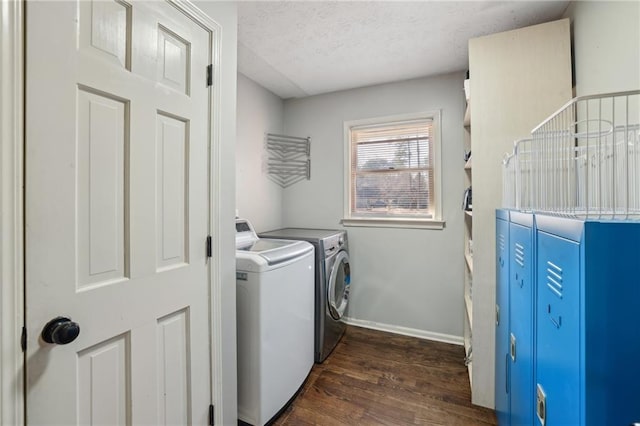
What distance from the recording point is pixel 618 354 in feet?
1.91

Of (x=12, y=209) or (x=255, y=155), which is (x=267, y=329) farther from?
(x=255, y=155)

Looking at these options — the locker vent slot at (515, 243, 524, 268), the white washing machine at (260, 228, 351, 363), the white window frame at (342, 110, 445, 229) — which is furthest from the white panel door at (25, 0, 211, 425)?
the white window frame at (342, 110, 445, 229)

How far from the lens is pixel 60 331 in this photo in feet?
2.45

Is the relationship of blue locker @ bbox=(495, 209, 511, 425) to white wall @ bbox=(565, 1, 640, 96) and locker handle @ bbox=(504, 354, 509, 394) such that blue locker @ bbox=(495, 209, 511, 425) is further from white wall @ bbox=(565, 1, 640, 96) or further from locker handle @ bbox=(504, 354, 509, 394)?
white wall @ bbox=(565, 1, 640, 96)

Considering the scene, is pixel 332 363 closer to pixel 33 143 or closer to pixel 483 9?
pixel 33 143

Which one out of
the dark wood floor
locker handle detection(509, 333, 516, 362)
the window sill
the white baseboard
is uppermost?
the window sill

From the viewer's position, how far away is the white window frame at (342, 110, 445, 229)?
2.61 meters

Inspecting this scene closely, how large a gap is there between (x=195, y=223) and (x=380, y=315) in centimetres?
224

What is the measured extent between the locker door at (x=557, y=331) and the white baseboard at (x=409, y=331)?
184cm

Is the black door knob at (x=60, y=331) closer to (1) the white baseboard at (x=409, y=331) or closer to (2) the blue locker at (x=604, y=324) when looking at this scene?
(2) the blue locker at (x=604, y=324)

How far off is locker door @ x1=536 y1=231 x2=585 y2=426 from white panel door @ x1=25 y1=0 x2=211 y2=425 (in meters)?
1.25

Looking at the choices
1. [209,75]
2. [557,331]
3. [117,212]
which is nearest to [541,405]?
[557,331]

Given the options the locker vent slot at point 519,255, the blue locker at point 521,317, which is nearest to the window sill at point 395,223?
the blue locker at point 521,317

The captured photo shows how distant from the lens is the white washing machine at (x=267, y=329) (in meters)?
1.54
